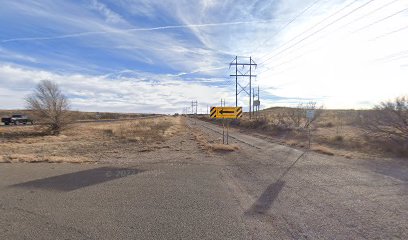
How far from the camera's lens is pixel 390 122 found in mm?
17594

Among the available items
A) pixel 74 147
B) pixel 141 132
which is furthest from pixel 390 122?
pixel 141 132

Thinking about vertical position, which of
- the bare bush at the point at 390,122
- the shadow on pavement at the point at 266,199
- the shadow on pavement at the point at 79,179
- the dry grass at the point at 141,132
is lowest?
the dry grass at the point at 141,132

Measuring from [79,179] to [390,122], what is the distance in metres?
16.3

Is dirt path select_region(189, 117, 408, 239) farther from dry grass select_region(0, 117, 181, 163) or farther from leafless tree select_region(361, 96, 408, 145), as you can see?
dry grass select_region(0, 117, 181, 163)

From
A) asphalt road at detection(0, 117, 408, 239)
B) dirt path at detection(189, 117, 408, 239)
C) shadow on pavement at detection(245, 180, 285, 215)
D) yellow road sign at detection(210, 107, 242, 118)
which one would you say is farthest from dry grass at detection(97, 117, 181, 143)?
shadow on pavement at detection(245, 180, 285, 215)

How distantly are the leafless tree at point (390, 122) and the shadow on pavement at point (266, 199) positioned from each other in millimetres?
10963

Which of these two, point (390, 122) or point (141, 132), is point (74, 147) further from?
point (390, 122)

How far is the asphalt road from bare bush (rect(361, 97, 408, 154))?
657 cm

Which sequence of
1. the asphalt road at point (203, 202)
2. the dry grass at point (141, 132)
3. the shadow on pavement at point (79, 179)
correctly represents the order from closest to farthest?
the asphalt road at point (203, 202) → the shadow on pavement at point (79, 179) → the dry grass at point (141, 132)

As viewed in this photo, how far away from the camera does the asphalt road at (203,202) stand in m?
5.15

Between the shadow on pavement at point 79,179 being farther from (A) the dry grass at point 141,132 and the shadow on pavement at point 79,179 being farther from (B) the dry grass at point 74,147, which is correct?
(A) the dry grass at point 141,132

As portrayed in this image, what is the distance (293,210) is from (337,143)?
1733cm

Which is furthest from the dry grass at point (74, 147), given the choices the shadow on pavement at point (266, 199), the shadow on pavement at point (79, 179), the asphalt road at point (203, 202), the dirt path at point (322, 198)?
the shadow on pavement at point (266, 199)

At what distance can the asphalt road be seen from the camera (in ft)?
16.9
